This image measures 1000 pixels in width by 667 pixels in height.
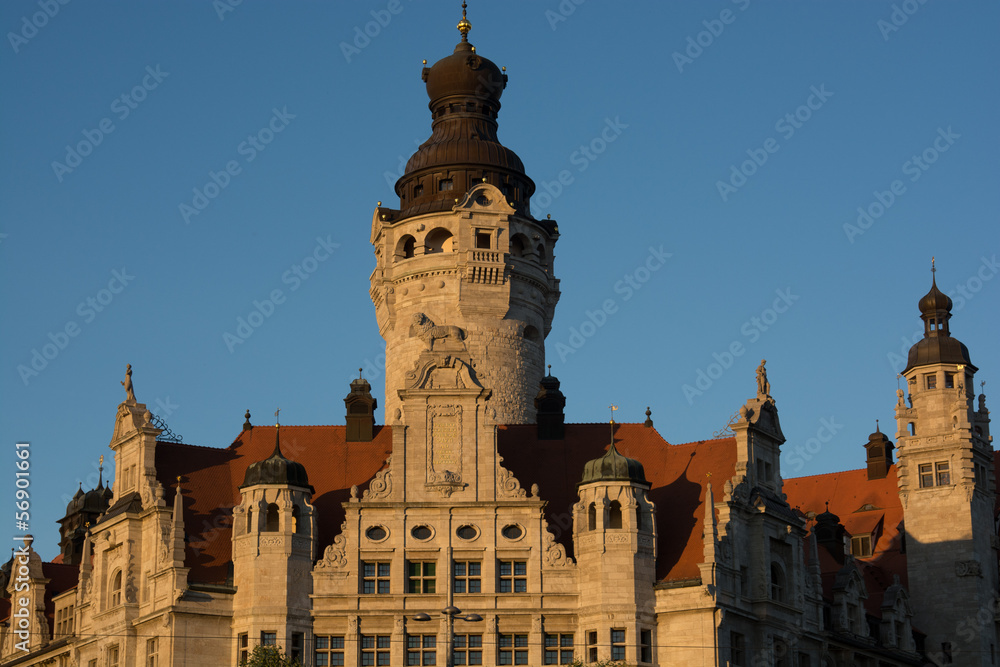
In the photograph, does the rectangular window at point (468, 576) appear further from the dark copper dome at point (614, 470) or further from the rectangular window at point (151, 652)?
the rectangular window at point (151, 652)

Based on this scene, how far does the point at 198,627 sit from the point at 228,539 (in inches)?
186

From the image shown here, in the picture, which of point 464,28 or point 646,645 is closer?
point 646,645

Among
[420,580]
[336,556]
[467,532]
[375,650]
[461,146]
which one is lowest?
[375,650]

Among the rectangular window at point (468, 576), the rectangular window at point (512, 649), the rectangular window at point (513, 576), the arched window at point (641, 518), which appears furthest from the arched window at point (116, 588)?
the arched window at point (641, 518)

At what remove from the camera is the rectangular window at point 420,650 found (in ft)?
265

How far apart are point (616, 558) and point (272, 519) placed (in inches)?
584

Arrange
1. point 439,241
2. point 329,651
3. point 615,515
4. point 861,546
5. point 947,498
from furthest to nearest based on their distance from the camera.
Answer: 1. point 861,546
2. point 947,498
3. point 439,241
4. point 615,515
5. point 329,651

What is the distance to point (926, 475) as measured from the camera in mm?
103562

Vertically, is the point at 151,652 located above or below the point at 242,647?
above

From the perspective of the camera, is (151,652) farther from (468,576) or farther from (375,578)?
(468,576)

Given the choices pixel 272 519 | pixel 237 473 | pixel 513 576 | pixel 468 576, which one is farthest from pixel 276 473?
pixel 513 576

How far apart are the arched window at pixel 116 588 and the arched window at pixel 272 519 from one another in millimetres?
8521

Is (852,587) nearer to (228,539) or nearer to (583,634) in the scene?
(583,634)

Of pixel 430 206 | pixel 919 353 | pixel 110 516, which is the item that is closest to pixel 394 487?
pixel 110 516
